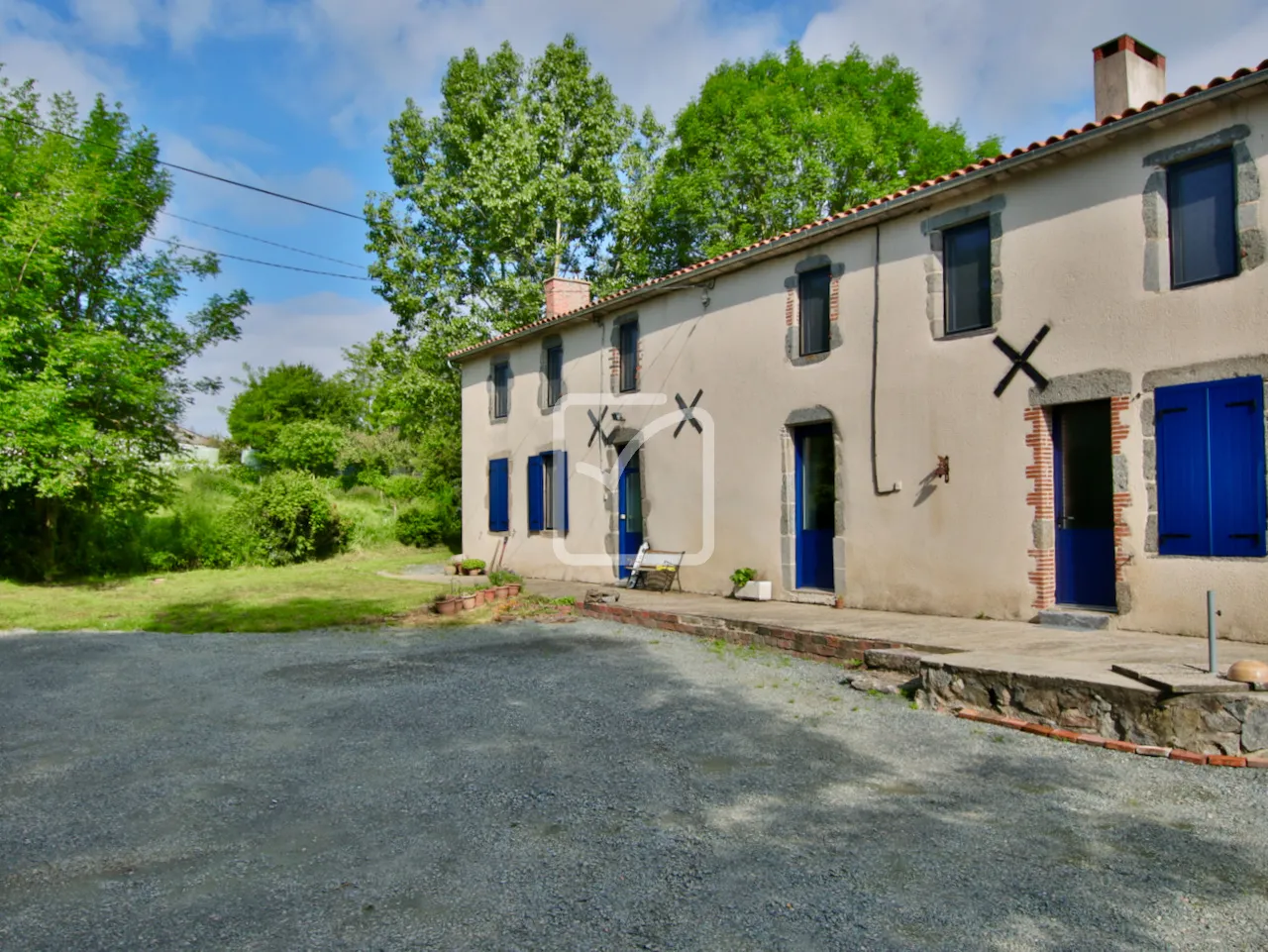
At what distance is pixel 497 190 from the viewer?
22016 millimetres

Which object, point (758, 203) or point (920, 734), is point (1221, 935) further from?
point (758, 203)

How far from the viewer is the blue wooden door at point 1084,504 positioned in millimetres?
8055

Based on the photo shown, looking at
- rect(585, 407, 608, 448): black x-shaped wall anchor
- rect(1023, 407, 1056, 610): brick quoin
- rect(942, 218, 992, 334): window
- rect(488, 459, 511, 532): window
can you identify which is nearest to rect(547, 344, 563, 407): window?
rect(585, 407, 608, 448): black x-shaped wall anchor

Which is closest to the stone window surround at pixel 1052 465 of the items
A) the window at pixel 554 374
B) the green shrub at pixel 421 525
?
the window at pixel 554 374

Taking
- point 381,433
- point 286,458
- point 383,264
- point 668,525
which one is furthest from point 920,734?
point 286,458

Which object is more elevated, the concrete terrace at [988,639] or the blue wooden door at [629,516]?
the blue wooden door at [629,516]

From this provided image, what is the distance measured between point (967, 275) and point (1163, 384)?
2407 millimetres

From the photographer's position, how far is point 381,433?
98.9ft

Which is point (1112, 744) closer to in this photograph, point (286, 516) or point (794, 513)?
point (794, 513)

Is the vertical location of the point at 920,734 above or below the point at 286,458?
below

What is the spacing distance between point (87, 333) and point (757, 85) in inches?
732

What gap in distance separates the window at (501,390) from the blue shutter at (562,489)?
235 cm

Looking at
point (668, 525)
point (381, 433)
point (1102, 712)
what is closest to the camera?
point (1102, 712)

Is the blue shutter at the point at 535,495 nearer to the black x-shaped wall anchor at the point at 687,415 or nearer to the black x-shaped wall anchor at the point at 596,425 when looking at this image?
the black x-shaped wall anchor at the point at 596,425
